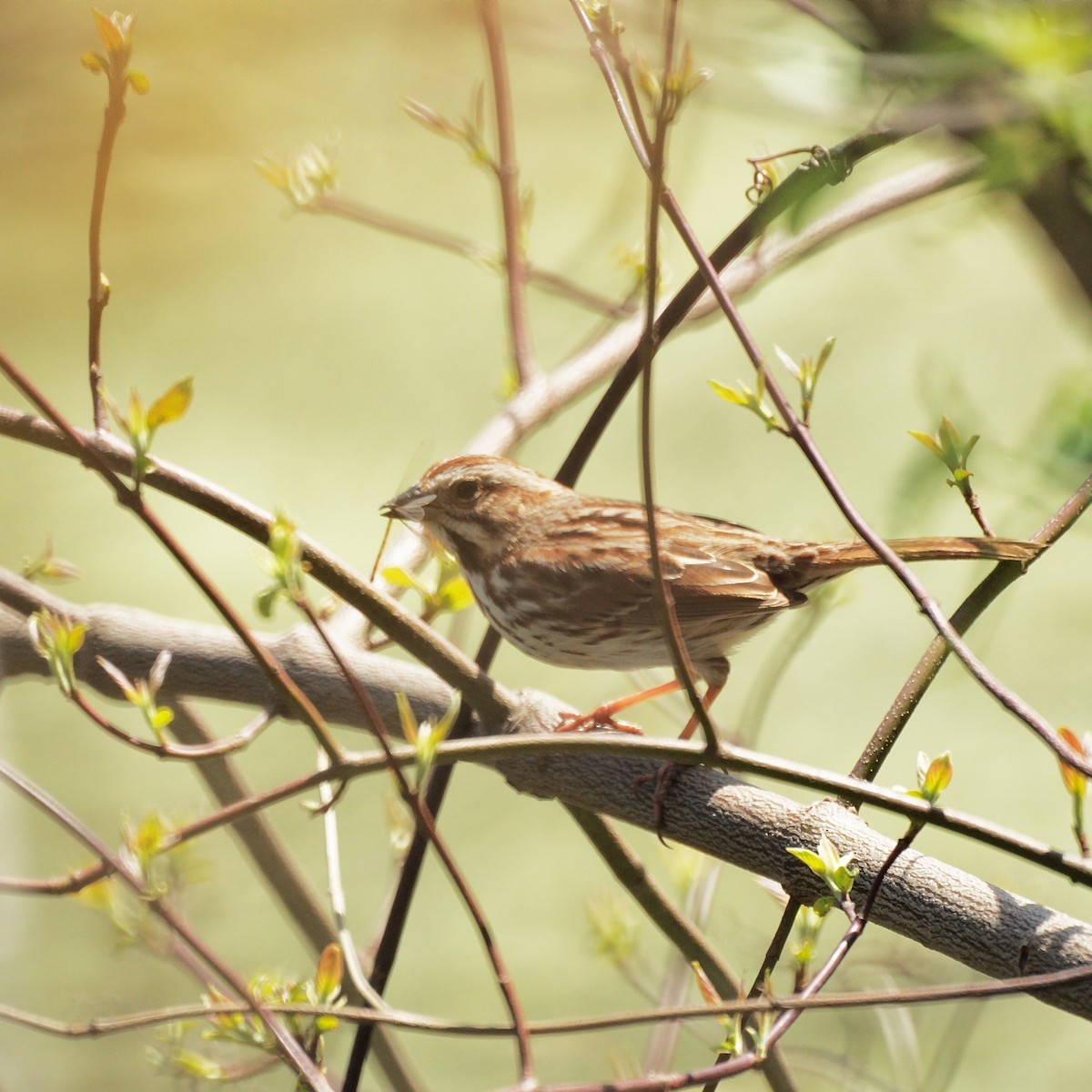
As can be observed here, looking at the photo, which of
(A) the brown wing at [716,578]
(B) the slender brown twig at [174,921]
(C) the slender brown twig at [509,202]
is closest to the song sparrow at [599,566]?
(A) the brown wing at [716,578]

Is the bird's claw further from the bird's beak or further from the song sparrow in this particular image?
the bird's beak

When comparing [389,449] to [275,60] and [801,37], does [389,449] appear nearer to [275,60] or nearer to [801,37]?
[275,60]

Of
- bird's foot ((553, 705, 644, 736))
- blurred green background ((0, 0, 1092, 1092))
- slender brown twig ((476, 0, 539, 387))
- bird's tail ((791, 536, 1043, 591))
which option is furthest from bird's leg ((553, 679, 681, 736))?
blurred green background ((0, 0, 1092, 1092))

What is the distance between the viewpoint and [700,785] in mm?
1414

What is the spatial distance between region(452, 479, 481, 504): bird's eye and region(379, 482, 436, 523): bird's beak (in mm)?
48

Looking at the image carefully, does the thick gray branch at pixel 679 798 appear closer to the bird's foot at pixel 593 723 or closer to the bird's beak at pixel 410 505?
the bird's foot at pixel 593 723

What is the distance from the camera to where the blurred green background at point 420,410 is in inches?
120

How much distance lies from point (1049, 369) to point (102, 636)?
3.05m

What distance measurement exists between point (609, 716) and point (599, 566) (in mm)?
253

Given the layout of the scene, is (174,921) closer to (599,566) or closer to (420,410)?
(599,566)

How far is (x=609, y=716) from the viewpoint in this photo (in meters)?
1.98

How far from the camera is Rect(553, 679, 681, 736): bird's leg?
5.50ft

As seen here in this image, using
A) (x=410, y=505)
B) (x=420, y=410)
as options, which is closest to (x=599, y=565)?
(x=410, y=505)

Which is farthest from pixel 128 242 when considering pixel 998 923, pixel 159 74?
pixel 998 923
